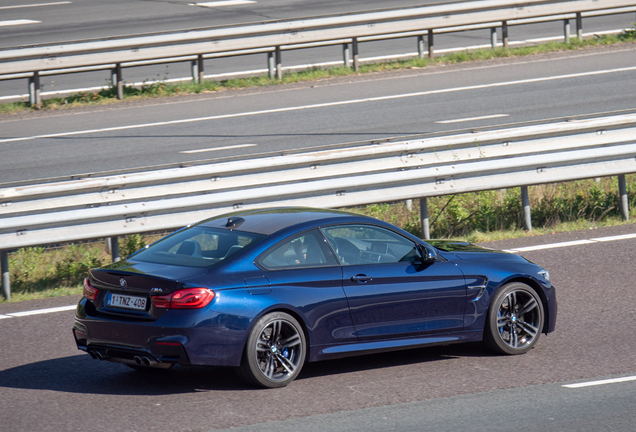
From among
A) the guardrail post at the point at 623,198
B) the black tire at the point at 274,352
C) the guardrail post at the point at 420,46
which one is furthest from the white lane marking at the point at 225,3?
the black tire at the point at 274,352

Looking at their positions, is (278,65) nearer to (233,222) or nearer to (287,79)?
(287,79)

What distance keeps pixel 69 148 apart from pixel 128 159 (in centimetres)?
144

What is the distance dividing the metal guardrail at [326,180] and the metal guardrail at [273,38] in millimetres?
8349

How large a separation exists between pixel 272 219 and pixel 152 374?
153cm

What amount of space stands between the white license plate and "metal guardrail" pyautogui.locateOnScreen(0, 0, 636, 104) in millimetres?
11891

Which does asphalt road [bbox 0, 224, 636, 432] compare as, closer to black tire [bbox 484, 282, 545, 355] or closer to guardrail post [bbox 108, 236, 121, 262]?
black tire [bbox 484, 282, 545, 355]

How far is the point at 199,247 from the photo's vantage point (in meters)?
7.06

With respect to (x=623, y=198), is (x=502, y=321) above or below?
below

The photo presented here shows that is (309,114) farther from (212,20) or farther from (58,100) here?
(212,20)

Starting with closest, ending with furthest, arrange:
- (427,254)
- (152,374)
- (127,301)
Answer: (127,301) → (152,374) → (427,254)

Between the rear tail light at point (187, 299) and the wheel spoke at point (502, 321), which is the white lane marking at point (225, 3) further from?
the rear tail light at point (187, 299)

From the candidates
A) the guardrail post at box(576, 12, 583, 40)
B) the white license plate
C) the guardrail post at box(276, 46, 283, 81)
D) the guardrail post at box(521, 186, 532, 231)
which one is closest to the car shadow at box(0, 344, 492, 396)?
the white license plate

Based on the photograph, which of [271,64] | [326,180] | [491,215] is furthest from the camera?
[271,64]

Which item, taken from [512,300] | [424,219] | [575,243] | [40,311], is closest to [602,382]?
[512,300]
